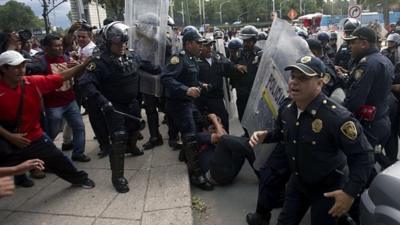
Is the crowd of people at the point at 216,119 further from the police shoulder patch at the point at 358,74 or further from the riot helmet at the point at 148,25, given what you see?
the riot helmet at the point at 148,25

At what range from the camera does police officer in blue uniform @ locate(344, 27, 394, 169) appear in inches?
159

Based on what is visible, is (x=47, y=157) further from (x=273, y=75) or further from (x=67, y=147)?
(x=273, y=75)

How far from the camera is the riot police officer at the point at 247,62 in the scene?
6113 mm

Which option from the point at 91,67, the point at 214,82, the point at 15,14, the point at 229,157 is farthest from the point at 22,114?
the point at 15,14

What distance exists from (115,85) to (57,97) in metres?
1.02

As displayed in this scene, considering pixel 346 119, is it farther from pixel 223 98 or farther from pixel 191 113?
pixel 223 98

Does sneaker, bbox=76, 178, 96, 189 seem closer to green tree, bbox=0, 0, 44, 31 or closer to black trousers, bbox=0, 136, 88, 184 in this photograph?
black trousers, bbox=0, 136, 88, 184

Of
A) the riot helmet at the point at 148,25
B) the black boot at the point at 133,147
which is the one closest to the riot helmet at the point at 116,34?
the riot helmet at the point at 148,25

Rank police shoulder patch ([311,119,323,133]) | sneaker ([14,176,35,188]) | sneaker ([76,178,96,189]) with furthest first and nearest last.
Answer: sneaker ([14,176,35,188])
sneaker ([76,178,96,189])
police shoulder patch ([311,119,323,133])

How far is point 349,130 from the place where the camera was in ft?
8.81

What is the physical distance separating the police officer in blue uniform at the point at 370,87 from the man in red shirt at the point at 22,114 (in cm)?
297

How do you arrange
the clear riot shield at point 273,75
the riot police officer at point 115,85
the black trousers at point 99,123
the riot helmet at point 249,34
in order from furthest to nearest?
the riot helmet at point 249,34, the black trousers at point 99,123, the riot police officer at point 115,85, the clear riot shield at point 273,75

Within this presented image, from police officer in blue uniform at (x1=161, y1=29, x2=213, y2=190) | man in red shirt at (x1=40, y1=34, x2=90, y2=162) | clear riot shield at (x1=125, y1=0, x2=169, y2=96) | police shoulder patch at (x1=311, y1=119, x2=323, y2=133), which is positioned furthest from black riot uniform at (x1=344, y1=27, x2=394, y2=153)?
man in red shirt at (x1=40, y1=34, x2=90, y2=162)

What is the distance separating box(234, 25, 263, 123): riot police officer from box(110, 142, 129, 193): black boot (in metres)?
2.30
